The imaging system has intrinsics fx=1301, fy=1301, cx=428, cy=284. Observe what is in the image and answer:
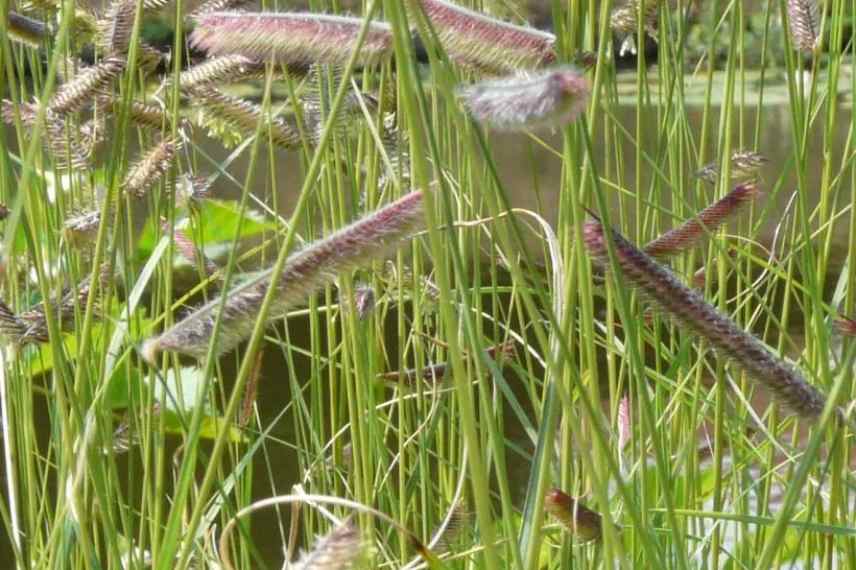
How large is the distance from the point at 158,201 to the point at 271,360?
8.24ft

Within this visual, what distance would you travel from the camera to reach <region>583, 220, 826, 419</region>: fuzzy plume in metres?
0.38

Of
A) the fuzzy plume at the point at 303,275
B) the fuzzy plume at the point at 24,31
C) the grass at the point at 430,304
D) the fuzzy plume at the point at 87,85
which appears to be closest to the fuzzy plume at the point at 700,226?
the grass at the point at 430,304

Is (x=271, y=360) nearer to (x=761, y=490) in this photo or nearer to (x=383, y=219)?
(x=761, y=490)

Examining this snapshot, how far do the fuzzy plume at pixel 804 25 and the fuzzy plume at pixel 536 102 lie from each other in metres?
0.48

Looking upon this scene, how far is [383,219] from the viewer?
1.30 ft

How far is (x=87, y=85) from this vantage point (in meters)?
0.65

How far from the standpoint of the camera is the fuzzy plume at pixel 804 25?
77cm

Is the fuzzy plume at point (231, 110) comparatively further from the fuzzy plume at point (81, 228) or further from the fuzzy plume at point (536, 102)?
the fuzzy plume at point (536, 102)

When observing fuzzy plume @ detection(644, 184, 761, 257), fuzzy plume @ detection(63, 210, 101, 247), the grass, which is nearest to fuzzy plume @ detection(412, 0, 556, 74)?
the grass

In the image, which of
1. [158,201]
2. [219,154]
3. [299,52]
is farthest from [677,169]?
[219,154]

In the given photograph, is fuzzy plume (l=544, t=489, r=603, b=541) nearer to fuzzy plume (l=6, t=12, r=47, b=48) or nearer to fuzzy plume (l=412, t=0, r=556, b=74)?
fuzzy plume (l=412, t=0, r=556, b=74)

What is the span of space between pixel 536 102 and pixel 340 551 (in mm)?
141

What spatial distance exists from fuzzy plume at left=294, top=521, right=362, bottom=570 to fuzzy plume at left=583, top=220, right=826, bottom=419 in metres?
0.11

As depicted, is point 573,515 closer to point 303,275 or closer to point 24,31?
point 303,275
